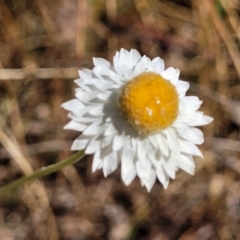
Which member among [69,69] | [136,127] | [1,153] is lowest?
[1,153]

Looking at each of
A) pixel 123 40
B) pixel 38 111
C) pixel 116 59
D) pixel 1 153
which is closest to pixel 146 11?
pixel 123 40

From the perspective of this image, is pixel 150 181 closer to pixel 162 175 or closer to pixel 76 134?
pixel 162 175

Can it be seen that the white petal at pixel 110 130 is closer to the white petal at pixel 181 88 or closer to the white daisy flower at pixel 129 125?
the white daisy flower at pixel 129 125

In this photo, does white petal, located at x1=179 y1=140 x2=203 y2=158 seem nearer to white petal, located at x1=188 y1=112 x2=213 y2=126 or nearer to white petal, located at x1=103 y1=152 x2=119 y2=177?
white petal, located at x1=188 y1=112 x2=213 y2=126

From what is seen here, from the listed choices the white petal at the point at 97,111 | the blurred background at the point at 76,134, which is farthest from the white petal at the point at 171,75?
the blurred background at the point at 76,134

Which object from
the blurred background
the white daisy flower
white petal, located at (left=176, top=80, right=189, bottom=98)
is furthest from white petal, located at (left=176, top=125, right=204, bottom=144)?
the blurred background

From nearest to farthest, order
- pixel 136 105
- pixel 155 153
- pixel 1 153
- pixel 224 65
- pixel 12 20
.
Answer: pixel 136 105 → pixel 155 153 → pixel 1 153 → pixel 12 20 → pixel 224 65

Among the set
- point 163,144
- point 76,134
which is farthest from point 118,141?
point 76,134

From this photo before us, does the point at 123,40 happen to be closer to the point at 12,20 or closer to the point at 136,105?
the point at 12,20

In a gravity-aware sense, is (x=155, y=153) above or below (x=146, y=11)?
above
